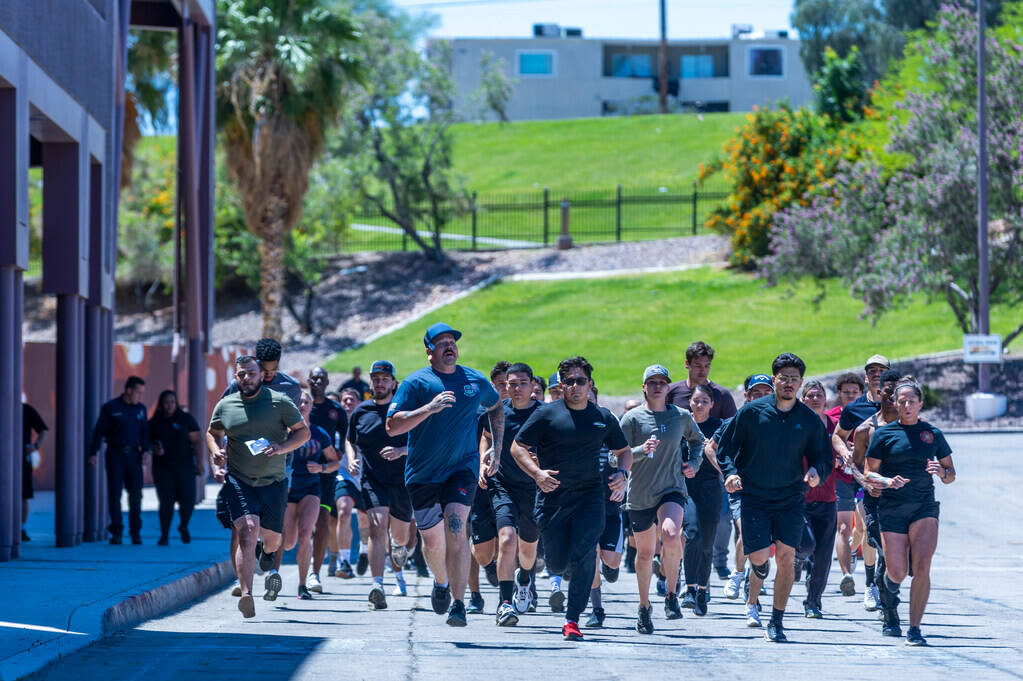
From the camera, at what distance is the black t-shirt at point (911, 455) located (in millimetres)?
9930

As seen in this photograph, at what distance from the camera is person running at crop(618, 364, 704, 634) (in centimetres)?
1100

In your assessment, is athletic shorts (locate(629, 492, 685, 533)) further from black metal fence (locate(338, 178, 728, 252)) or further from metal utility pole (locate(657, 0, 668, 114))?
metal utility pole (locate(657, 0, 668, 114))

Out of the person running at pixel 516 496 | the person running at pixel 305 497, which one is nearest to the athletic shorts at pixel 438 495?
the person running at pixel 516 496

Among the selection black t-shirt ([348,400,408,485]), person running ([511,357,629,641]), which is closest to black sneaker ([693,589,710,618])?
person running ([511,357,629,641])

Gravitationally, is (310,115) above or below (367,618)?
above

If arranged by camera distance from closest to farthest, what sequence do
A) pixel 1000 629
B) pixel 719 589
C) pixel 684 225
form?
1. pixel 1000 629
2. pixel 719 589
3. pixel 684 225

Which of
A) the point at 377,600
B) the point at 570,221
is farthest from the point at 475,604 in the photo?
the point at 570,221

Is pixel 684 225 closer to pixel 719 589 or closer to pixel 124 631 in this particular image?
pixel 719 589

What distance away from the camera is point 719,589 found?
13672 millimetres

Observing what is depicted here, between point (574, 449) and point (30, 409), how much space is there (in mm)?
9075

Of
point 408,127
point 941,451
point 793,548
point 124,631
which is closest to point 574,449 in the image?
point 793,548

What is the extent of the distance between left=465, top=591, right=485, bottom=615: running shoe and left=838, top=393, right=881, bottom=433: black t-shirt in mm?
3126

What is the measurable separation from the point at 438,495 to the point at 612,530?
1277 millimetres

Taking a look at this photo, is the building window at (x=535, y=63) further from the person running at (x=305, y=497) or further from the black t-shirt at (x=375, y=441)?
the person running at (x=305, y=497)
